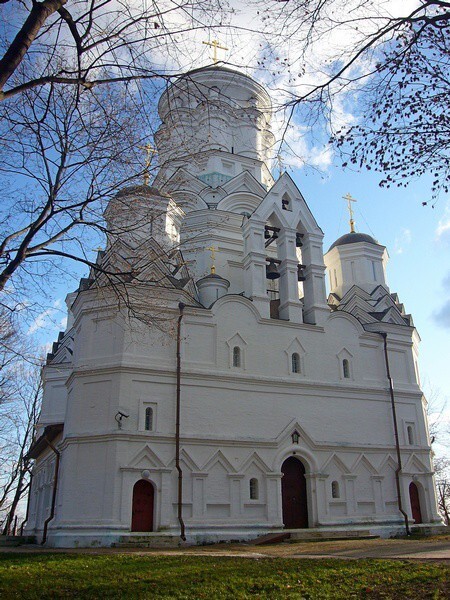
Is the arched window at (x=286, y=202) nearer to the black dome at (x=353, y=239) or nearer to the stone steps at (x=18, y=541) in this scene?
the black dome at (x=353, y=239)

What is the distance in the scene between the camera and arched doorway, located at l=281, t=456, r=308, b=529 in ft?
66.2

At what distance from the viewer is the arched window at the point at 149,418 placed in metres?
18.9

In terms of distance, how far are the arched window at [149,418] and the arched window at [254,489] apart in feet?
13.0

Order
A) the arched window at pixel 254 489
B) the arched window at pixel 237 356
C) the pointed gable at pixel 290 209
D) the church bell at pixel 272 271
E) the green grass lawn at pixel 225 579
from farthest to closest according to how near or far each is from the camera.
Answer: the church bell at pixel 272 271
the pointed gable at pixel 290 209
the arched window at pixel 237 356
the arched window at pixel 254 489
the green grass lawn at pixel 225 579

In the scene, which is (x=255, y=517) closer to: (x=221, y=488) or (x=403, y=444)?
(x=221, y=488)

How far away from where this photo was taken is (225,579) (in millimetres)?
8711

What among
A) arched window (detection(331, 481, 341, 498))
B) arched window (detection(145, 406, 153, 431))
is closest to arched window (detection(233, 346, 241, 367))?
arched window (detection(145, 406, 153, 431))

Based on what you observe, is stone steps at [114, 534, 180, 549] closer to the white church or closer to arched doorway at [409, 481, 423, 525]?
the white church

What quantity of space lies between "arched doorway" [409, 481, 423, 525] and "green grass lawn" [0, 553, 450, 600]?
42.5 feet

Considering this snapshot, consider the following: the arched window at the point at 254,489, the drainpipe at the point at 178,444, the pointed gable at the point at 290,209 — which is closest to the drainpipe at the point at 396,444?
the pointed gable at the point at 290,209

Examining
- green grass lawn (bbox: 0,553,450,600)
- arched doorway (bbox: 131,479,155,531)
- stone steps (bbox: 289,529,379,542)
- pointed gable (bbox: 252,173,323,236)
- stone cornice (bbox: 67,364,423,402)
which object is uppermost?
pointed gable (bbox: 252,173,323,236)

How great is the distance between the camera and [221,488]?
19172 mm

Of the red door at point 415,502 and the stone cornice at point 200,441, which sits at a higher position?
the stone cornice at point 200,441

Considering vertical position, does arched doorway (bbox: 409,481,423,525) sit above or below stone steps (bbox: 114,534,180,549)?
above
